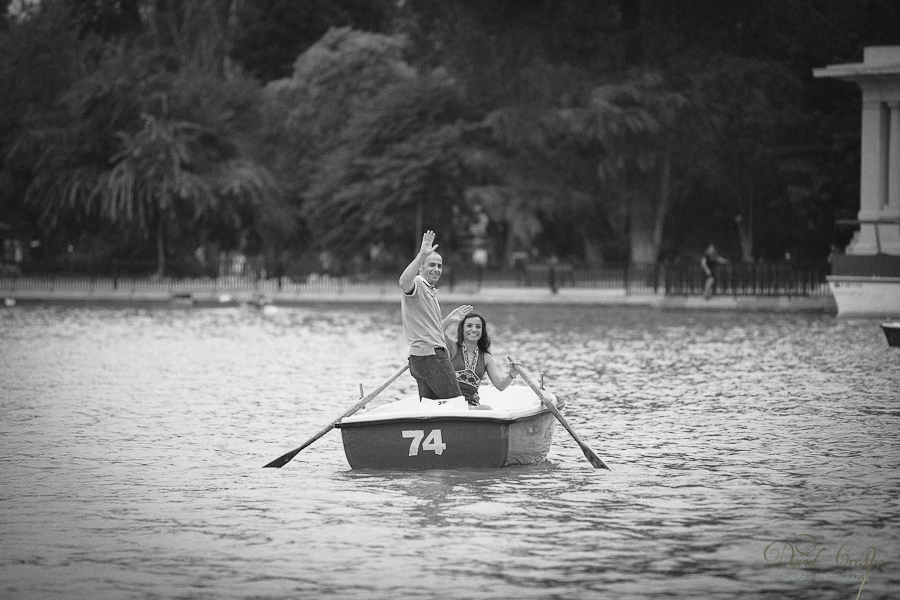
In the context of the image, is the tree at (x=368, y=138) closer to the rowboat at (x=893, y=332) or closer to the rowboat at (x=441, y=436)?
the rowboat at (x=893, y=332)

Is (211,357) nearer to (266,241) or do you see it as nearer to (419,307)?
(419,307)

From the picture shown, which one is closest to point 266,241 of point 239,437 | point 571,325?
point 571,325

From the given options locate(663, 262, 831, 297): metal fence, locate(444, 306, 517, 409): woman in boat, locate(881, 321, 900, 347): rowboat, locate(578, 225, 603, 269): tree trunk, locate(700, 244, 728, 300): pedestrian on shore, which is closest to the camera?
locate(444, 306, 517, 409): woman in boat

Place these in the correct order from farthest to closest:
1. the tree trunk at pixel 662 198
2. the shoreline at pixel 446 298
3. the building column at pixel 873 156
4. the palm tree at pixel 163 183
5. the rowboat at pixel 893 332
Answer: the tree trunk at pixel 662 198 < the palm tree at pixel 163 183 < the shoreline at pixel 446 298 < the building column at pixel 873 156 < the rowboat at pixel 893 332

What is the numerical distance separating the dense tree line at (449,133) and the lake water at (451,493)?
2979cm

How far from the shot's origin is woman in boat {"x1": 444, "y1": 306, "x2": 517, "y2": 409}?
11719 millimetres

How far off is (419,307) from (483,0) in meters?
44.3

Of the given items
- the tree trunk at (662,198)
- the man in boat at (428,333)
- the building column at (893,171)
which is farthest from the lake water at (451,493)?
the tree trunk at (662,198)

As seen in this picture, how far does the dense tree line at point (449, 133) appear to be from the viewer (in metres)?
50.3

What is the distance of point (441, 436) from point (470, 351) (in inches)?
46.8

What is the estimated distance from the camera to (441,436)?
1095 cm

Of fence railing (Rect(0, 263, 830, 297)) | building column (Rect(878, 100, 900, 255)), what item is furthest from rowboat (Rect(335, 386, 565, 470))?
fence railing (Rect(0, 263, 830, 297))

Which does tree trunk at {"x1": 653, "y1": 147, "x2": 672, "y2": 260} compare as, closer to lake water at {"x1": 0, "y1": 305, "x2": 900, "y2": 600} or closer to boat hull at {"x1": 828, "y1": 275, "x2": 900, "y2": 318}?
boat hull at {"x1": 828, "y1": 275, "x2": 900, "y2": 318}
